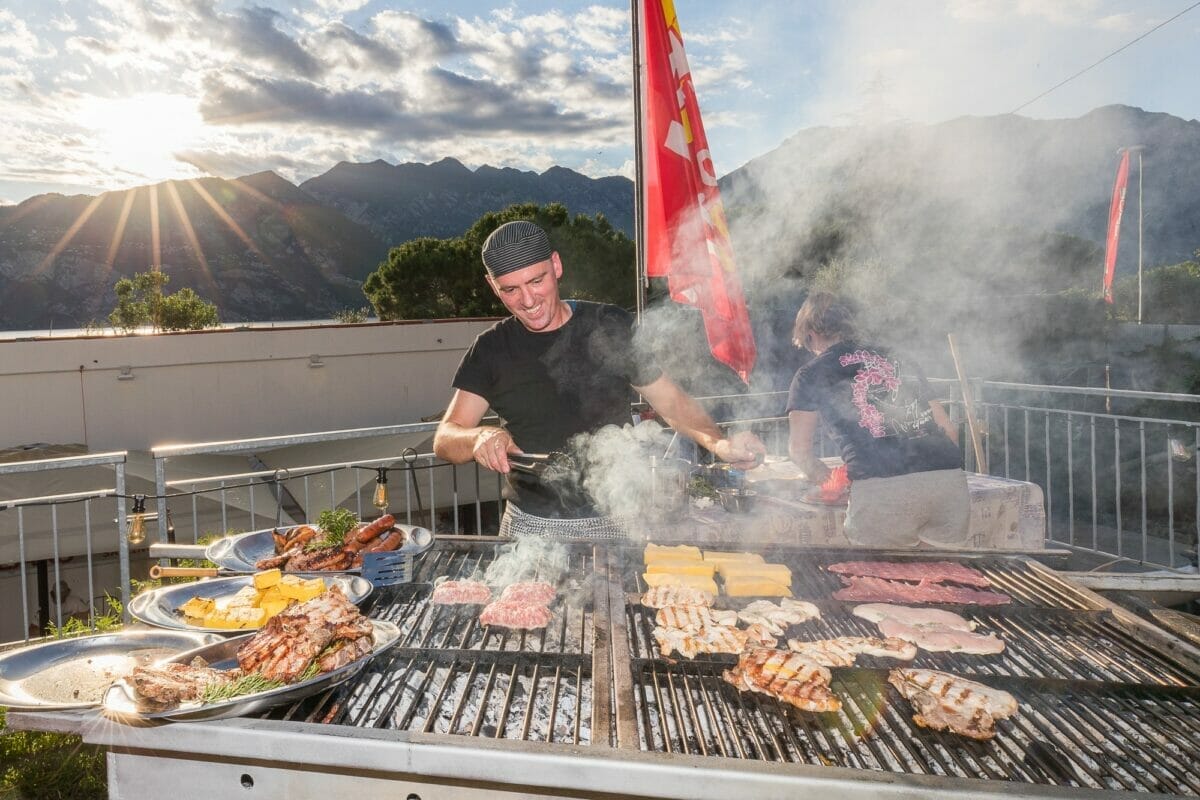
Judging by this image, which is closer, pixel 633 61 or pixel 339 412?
pixel 633 61

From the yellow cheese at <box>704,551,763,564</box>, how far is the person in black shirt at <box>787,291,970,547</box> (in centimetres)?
159

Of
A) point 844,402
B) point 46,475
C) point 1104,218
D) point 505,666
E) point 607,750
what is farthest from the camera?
point 1104,218

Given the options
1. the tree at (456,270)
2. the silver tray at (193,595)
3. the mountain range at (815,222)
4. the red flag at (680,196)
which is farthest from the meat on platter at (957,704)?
the tree at (456,270)

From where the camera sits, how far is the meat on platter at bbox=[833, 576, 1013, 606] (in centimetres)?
307

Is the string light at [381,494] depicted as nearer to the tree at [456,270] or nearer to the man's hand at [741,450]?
the man's hand at [741,450]

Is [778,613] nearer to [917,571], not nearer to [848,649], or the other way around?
[848,649]

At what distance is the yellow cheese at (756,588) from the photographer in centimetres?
315

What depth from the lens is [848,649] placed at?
8.71 ft

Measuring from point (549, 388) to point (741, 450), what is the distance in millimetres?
1041

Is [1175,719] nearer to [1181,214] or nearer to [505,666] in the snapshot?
[505,666]

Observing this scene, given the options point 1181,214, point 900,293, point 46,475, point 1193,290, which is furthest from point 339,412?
point 1181,214

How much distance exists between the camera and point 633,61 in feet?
18.5

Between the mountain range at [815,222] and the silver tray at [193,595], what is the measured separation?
2844 centimetres

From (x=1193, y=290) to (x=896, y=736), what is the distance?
122 ft
